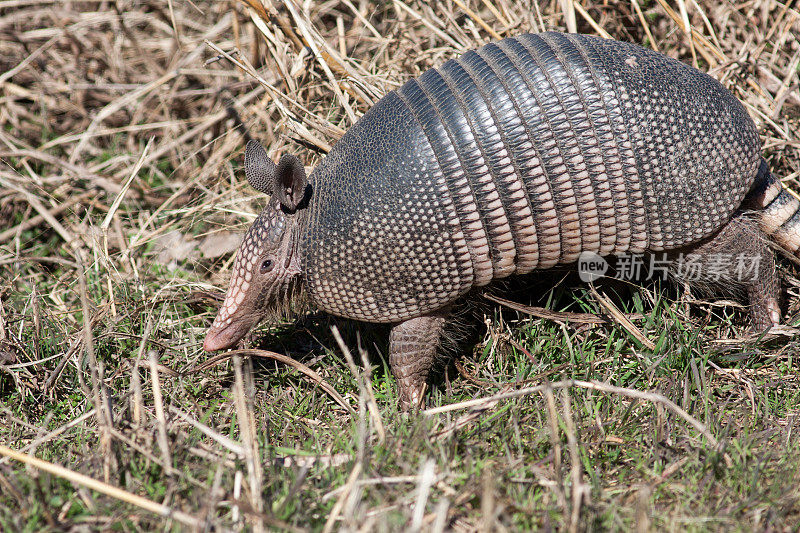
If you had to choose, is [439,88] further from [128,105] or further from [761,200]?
[128,105]

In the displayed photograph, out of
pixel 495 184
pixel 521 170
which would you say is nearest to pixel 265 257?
pixel 495 184

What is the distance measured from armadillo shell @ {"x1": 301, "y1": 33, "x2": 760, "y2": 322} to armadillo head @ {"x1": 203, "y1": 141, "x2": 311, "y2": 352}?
0.37 feet

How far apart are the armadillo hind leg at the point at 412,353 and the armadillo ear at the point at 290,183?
0.93 meters

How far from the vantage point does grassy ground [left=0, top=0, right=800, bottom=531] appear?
294cm

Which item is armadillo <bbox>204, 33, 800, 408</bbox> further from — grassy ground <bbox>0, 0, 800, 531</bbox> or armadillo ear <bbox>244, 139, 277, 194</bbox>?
grassy ground <bbox>0, 0, 800, 531</bbox>

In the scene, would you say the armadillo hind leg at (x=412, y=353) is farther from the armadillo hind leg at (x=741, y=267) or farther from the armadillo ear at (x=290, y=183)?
the armadillo hind leg at (x=741, y=267)

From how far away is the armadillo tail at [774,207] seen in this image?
4.05m

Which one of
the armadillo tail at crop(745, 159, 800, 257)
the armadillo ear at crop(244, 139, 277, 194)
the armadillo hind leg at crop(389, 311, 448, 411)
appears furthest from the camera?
the armadillo tail at crop(745, 159, 800, 257)

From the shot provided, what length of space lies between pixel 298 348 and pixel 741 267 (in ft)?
9.16

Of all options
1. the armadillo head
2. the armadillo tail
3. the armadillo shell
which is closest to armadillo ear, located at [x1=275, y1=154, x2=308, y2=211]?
the armadillo head

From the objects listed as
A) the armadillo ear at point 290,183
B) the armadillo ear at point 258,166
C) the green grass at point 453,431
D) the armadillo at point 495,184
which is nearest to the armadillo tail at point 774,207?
the armadillo at point 495,184

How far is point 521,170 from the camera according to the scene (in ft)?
11.8

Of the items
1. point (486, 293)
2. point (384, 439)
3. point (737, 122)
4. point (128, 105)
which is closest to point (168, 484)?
point (384, 439)

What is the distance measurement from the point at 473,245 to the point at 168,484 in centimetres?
190
